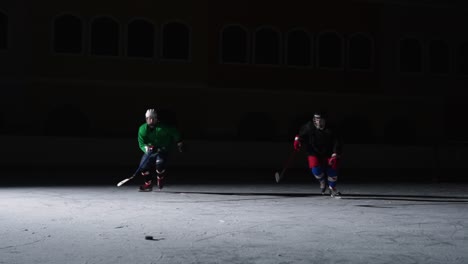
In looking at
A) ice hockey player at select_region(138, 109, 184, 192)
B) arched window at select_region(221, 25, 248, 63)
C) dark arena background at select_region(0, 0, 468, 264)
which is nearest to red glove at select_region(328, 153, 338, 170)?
dark arena background at select_region(0, 0, 468, 264)

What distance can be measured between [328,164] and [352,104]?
2008cm

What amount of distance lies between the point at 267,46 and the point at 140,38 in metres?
5.79

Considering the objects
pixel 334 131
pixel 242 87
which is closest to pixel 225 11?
pixel 242 87

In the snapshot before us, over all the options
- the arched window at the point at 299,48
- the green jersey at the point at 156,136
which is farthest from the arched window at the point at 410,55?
the green jersey at the point at 156,136

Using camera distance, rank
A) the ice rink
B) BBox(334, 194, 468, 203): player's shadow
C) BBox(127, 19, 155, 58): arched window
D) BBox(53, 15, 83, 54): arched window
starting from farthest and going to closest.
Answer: BBox(127, 19, 155, 58): arched window, BBox(53, 15, 83, 54): arched window, BBox(334, 194, 468, 203): player's shadow, the ice rink

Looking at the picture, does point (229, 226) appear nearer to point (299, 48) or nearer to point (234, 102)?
point (234, 102)

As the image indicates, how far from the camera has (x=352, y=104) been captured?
3291cm

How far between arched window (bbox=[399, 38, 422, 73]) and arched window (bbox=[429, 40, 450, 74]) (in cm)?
65

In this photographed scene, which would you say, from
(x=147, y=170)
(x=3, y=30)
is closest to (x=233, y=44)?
(x=3, y=30)

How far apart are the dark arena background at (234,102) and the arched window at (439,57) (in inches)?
2.6

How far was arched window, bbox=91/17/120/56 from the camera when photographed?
28922 millimetres

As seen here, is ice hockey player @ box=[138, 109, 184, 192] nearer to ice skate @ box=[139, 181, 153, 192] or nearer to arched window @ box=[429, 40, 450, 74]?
ice skate @ box=[139, 181, 153, 192]

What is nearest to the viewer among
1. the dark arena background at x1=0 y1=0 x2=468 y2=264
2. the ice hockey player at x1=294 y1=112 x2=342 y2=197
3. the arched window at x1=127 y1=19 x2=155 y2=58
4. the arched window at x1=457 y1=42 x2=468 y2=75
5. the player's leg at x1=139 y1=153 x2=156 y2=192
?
the ice hockey player at x1=294 y1=112 x2=342 y2=197

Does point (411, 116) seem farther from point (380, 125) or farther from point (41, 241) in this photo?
point (41, 241)
